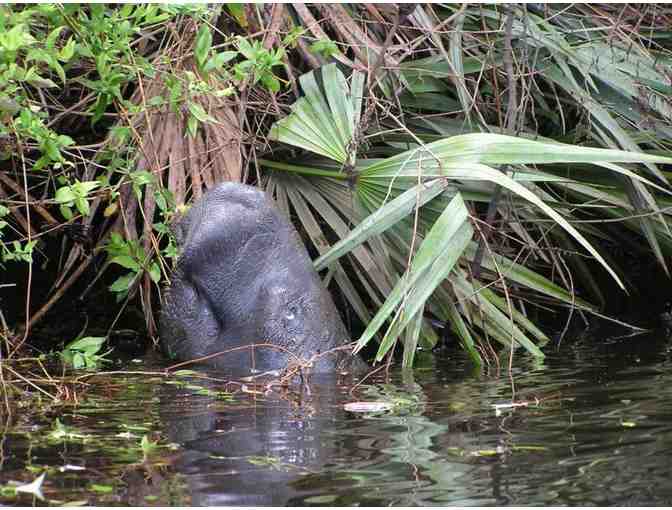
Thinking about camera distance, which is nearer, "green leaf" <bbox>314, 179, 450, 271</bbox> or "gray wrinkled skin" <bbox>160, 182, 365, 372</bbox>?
"gray wrinkled skin" <bbox>160, 182, 365, 372</bbox>

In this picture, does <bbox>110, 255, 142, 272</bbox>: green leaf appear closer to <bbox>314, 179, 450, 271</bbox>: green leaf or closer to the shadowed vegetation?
the shadowed vegetation

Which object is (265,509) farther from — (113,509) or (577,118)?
Answer: (577,118)

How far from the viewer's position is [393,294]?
14.3 feet

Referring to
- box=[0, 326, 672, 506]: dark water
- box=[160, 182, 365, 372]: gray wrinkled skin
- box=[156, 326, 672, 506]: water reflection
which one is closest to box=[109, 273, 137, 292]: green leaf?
box=[160, 182, 365, 372]: gray wrinkled skin

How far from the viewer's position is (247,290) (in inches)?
175

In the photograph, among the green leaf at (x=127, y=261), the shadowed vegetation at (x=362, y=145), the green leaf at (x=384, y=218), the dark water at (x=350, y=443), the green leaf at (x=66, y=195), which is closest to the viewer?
the dark water at (x=350, y=443)

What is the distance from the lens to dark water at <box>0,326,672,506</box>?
2729 mm

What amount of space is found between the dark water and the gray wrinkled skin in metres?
0.18

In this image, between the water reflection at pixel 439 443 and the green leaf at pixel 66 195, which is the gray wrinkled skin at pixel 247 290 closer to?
the water reflection at pixel 439 443

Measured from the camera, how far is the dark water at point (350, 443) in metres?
2.73

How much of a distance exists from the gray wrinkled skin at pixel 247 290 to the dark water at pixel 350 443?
182 mm

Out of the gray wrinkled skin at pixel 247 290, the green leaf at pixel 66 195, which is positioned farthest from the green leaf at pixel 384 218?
the green leaf at pixel 66 195

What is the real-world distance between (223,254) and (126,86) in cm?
150

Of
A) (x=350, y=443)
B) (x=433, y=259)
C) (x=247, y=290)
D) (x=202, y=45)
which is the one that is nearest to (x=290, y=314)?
(x=247, y=290)
